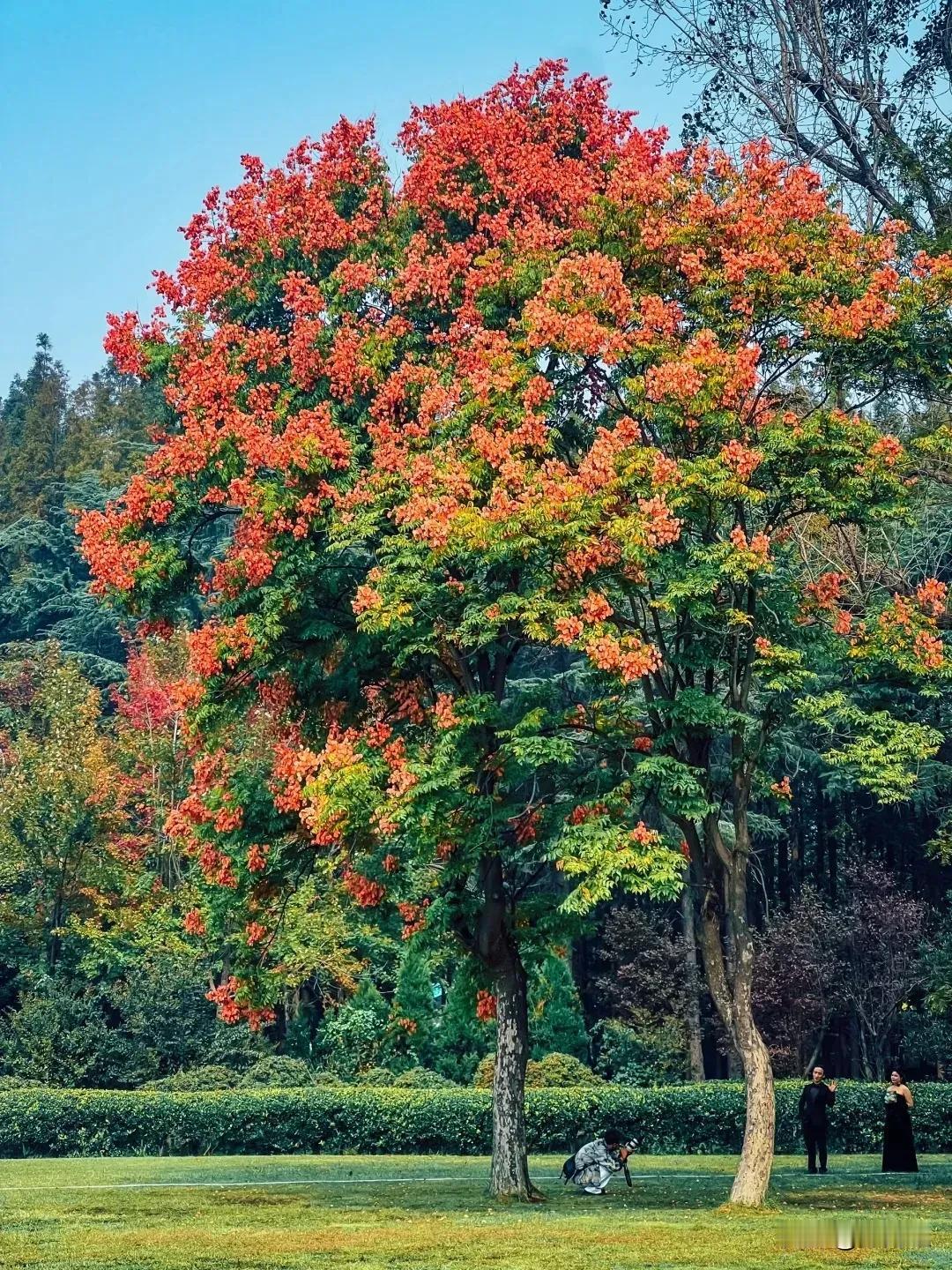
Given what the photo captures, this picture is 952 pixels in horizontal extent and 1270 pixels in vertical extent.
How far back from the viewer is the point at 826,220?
17406 mm

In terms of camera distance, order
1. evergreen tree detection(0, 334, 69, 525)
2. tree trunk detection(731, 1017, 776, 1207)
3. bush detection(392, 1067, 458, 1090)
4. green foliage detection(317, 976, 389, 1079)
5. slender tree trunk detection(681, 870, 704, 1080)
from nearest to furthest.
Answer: tree trunk detection(731, 1017, 776, 1207), bush detection(392, 1067, 458, 1090), green foliage detection(317, 976, 389, 1079), slender tree trunk detection(681, 870, 704, 1080), evergreen tree detection(0, 334, 69, 525)

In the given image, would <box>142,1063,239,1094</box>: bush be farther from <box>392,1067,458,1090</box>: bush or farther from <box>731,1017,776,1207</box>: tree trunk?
<box>731,1017,776,1207</box>: tree trunk


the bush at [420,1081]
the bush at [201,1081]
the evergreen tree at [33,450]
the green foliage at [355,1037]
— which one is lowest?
the bush at [201,1081]

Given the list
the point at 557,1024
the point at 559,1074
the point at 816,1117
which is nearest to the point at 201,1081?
the point at 559,1074

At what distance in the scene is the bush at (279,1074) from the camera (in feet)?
103

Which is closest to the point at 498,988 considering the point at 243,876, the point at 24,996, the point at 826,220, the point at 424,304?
the point at 243,876

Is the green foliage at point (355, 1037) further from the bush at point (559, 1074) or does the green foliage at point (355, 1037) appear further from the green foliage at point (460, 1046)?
the bush at point (559, 1074)

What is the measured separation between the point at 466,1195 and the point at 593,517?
8320 millimetres

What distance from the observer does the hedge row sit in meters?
27.8

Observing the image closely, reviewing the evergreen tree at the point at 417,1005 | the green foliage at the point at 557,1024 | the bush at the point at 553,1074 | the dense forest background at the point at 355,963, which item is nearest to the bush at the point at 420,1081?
the dense forest background at the point at 355,963

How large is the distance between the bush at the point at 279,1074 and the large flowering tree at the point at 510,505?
40.5ft

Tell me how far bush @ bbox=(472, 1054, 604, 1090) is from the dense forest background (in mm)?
57

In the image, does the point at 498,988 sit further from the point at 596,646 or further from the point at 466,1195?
the point at 596,646

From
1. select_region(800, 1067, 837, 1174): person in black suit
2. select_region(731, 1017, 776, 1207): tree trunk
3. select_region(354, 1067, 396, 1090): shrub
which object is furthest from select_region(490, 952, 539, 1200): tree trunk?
select_region(354, 1067, 396, 1090): shrub
